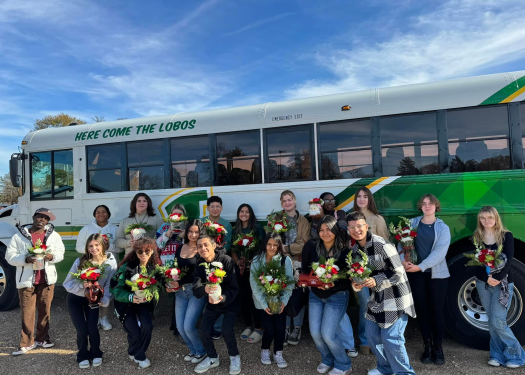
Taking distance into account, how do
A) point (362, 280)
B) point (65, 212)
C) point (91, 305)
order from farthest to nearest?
point (65, 212)
point (91, 305)
point (362, 280)

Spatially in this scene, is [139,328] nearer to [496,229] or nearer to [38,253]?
[38,253]

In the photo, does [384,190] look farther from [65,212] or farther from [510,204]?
[65,212]

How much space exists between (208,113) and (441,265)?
403cm

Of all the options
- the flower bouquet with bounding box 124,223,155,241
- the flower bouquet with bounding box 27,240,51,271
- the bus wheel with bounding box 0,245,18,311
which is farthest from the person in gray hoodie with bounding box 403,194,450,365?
the bus wheel with bounding box 0,245,18,311

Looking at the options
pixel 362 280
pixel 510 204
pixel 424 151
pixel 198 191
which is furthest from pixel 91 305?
pixel 510 204

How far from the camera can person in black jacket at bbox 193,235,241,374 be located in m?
4.24

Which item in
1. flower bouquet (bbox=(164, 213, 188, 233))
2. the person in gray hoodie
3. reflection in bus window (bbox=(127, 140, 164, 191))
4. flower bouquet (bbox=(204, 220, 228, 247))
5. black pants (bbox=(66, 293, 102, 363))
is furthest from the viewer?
reflection in bus window (bbox=(127, 140, 164, 191))

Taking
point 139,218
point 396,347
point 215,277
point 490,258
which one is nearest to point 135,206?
point 139,218

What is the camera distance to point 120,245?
19.1 feet

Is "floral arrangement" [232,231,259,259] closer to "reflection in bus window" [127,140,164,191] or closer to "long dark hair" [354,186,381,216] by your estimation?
"long dark hair" [354,186,381,216]

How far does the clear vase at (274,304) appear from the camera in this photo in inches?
165

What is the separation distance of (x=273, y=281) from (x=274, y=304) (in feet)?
0.91

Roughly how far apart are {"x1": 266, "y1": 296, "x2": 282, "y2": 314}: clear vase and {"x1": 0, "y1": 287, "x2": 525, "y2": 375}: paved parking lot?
2.29 feet

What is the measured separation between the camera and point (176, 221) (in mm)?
5270
